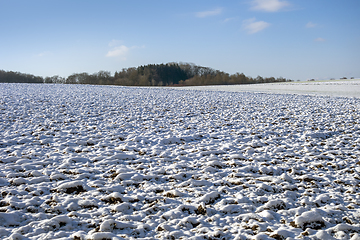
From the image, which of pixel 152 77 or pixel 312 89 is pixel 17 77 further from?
pixel 312 89

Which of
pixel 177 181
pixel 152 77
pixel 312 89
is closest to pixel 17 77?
pixel 152 77

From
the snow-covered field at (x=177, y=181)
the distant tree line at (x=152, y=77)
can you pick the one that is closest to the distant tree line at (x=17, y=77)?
the distant tree line at (x=152, y=77)

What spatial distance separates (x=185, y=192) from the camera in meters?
4.68

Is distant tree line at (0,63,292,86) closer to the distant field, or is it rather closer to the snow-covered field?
the distant field

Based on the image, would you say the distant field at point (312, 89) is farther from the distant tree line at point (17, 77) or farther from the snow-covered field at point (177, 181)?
the distant tree line at point (17, 77)

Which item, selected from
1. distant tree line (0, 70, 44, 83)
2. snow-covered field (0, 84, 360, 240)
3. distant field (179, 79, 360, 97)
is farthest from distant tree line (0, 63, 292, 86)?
snow-covered field (0, 84, 360, 240)

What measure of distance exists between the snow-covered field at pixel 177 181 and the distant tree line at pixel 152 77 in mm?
52028

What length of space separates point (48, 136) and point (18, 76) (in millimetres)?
63321

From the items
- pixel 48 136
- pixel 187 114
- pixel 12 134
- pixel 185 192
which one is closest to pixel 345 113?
pixel 187 114

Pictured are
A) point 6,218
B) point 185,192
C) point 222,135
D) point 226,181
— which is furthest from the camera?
point 222,135

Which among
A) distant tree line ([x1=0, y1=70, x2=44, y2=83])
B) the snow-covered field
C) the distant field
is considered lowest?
the snow-covered field

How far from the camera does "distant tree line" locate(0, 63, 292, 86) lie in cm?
5940

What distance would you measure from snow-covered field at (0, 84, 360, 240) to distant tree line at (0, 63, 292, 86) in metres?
52.0

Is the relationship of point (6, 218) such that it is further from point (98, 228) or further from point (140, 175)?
point (140, 175)
